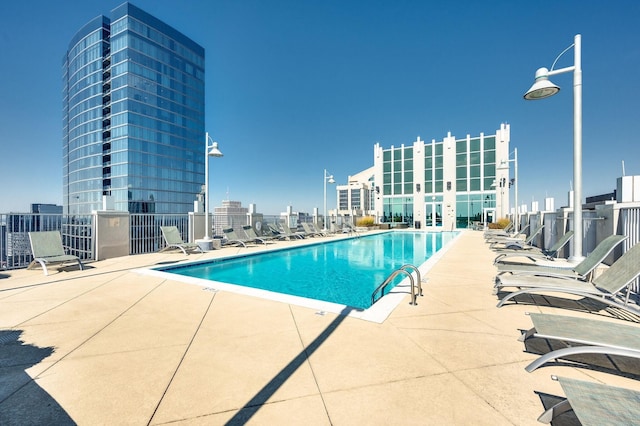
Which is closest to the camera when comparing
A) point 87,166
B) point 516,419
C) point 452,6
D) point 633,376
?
point 516,419

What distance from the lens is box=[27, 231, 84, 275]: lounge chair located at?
6.62 meters

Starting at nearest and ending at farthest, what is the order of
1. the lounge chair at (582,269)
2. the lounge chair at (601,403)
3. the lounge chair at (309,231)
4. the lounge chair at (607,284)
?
the lounge chair at (601,403) → the lounge chair at (607,284) → the lounge chair at (582,269) → the lounge chair at (309,231)

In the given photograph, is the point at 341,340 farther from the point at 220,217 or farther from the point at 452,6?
the point at 452,6

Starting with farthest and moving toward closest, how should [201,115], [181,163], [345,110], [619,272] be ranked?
[201,115], [181,163], [345,110], [619,272]

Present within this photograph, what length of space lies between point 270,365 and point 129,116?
189 feet

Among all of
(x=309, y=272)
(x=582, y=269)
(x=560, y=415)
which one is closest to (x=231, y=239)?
(x=309, y=272)

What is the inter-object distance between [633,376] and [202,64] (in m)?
78.5

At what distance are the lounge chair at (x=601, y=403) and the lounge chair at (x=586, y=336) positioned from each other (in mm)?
474

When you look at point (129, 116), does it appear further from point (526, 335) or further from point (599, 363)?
point (599, 363)

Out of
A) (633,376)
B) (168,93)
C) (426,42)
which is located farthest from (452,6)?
(168,93)

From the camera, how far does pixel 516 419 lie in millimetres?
1787

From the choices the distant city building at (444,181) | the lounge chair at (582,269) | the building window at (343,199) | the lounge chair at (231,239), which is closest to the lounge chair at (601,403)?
the lounge chair at (582,269)

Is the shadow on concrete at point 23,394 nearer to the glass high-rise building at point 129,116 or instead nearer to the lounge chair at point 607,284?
the lounge chair at point 607,284

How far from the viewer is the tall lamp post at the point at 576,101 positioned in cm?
568
